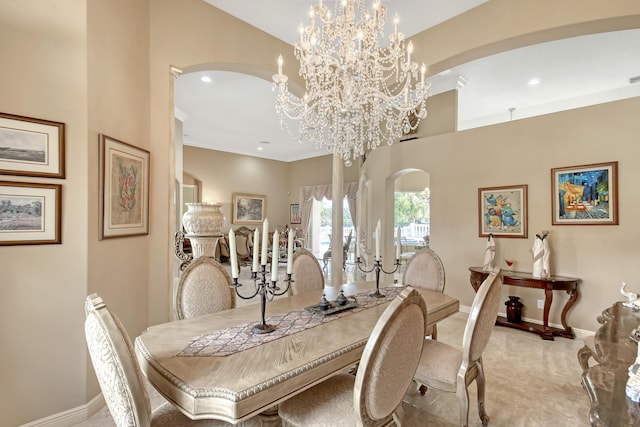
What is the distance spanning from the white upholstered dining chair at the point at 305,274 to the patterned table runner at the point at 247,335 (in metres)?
0.67

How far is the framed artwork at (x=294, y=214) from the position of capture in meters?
9.73

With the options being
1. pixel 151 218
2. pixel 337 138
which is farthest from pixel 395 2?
pixel 151 218

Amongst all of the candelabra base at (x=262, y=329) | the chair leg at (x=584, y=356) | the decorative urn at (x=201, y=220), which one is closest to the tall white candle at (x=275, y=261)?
the candelabra base at (x=262, y=329)

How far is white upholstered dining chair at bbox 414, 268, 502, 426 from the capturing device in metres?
1.66

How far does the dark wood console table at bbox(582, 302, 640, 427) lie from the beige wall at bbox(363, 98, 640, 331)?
6.27 feet

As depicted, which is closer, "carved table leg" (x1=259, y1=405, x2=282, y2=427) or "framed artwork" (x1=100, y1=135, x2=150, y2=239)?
"carved table leg" (x1=259, y1=405, x2=282, y2=427)

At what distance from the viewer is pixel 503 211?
4.00 m

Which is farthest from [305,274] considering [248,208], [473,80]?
[248,208]

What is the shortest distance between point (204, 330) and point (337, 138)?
234 cm

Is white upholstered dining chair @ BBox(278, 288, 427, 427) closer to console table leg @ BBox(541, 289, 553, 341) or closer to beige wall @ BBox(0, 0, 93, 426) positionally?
beige wall @ BBox(0, 0, 93, 426)

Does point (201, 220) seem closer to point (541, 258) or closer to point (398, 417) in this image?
point (398, 417)

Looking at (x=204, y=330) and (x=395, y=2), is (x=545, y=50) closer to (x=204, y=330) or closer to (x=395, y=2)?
(x=395, y=2)

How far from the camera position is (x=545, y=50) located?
380 centimetres

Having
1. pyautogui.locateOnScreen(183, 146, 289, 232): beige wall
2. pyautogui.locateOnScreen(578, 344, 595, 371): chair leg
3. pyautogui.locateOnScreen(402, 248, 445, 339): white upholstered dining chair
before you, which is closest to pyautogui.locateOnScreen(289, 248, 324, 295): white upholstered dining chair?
pyautogui.locateOnScreen(402, 248, 445, 339): white upholstered dining chair
